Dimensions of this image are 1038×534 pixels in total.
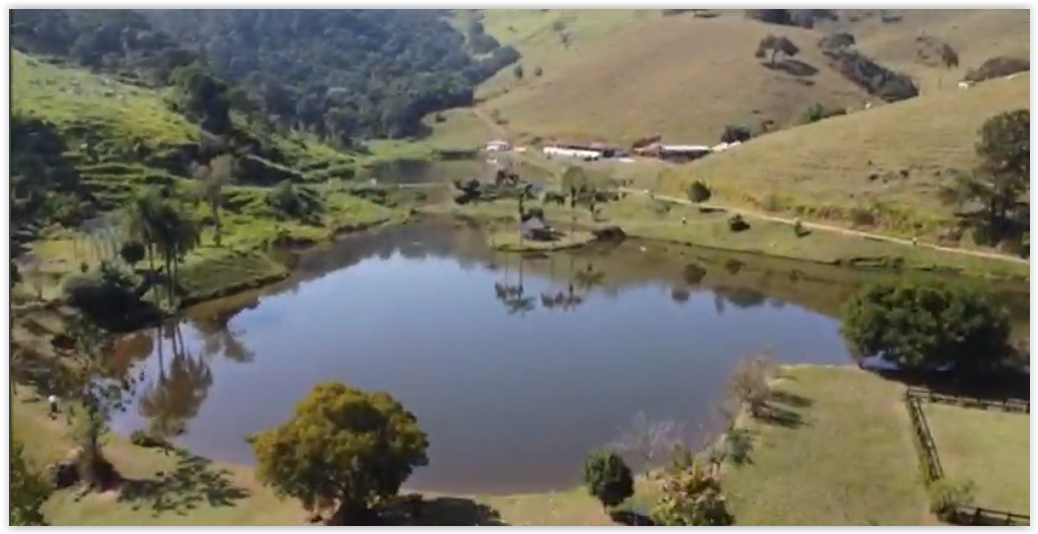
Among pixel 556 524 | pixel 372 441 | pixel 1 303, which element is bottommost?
pixel 556 524

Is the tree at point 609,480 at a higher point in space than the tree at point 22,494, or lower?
lower

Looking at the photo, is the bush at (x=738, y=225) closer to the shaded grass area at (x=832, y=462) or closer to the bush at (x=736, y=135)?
the shaded grass area at (x=832, y=462)

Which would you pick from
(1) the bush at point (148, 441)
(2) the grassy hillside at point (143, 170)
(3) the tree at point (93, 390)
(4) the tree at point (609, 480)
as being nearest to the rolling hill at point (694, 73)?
(2) the grassy hillside at point (143, 170)

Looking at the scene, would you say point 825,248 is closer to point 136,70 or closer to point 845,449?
point 845,449

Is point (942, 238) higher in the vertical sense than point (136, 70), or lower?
lower

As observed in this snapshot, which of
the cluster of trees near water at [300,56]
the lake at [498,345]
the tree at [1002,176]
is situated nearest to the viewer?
the lake at [498,345]

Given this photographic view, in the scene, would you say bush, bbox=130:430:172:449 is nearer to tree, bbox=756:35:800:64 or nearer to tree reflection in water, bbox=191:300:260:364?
tree reflection in water, bbox=191:300:260:364

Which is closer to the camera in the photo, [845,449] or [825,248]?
[845,449]

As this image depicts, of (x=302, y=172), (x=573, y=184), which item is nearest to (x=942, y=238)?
(x=573, y=184)
